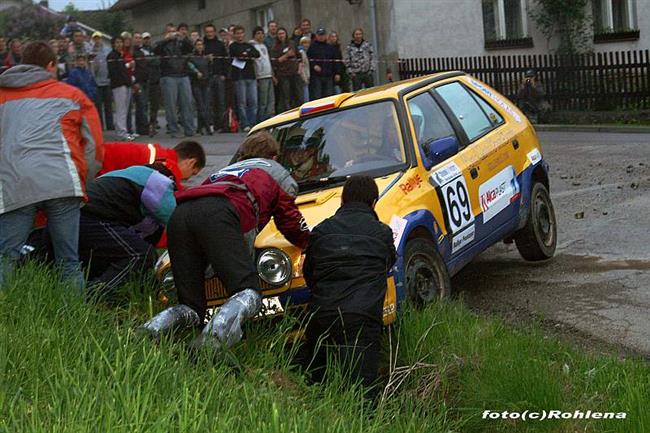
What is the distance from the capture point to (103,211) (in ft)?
25.2

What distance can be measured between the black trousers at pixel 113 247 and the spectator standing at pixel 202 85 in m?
15.1

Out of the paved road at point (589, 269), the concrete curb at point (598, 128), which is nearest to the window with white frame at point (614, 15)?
the concrete curb at point (598, 128)

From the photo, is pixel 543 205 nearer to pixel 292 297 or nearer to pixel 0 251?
pixel 292 297

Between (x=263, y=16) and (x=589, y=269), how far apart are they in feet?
95.1

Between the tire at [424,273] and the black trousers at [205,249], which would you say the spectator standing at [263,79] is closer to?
the tire at [424,273]

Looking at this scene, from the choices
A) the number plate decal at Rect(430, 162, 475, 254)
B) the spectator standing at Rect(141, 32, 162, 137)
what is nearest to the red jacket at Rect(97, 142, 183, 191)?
the number plate decal at Rect(430, 162, 475, 254)

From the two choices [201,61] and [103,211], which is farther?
[201,61]

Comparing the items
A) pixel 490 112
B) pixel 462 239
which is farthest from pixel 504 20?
pixel 462 239

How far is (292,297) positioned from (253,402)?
2280 millimetres

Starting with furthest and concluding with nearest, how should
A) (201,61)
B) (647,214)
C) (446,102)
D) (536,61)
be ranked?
(536,61) < (201,61) < (647,214) < (446,102)

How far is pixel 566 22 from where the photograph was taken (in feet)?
101

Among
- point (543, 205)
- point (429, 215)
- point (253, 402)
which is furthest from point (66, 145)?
point (543, 205)

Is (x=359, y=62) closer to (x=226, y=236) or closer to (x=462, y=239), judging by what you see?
(x=462, y=239)

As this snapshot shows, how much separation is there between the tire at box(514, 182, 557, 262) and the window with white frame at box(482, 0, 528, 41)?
2202cm
